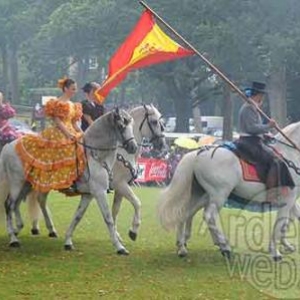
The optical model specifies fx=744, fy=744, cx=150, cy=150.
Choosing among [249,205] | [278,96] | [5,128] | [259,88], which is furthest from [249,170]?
[278,96]

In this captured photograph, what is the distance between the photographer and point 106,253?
10.2 m

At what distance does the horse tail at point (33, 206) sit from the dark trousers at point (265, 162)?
3.49m

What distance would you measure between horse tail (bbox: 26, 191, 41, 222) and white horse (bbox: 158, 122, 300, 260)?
240 cm

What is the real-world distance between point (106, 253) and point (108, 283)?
201 cm

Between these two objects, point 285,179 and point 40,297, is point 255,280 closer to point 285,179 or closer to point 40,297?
point 285,179

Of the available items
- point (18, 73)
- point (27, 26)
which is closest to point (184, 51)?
point (27, 26)

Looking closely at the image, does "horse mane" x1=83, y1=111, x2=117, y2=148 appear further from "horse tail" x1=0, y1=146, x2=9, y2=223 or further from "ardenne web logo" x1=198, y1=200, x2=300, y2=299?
"ardenne web logo" x1=198, y1=200, x2=300, y2=299

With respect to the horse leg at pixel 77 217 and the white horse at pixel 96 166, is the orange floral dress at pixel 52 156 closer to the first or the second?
the white horse at pixel 96 166

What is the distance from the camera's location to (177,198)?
1005cm

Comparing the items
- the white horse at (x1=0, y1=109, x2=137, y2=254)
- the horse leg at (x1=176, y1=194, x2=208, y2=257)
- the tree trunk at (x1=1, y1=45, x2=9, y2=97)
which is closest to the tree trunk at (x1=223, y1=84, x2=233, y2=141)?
the tree trunk at (x1=1, y1=45, x2=9, y2=97)

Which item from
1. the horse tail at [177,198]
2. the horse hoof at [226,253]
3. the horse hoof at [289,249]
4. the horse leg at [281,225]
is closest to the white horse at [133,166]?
the horse tail at [177,198]

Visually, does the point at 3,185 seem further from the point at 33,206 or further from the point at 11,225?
the point at 33,206

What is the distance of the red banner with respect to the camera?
91.8 ft

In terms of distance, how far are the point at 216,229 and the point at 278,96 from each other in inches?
1211
